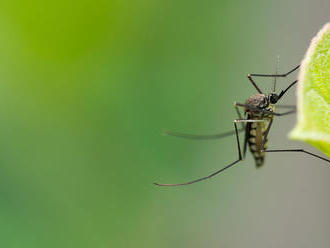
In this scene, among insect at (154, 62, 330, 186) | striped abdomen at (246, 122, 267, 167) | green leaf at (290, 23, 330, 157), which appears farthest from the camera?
striped abdomen at (246, 122, 267, 167)

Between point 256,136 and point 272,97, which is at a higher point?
point 272,97

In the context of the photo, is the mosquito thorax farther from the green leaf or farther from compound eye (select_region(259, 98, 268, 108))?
the green leaf

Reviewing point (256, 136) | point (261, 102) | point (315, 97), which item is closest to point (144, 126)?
point (256, 136)

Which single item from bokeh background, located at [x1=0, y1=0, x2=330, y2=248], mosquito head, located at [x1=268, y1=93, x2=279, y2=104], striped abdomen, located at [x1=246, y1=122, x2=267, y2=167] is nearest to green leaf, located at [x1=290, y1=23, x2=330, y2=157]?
bokeh background, located at [x1=0, y1=0, x2=330, y2=248]

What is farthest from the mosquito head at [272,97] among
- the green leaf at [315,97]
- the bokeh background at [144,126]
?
the green leaf at [315,97]

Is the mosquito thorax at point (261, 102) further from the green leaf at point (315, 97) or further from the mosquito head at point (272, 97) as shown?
the green leaf at point (315, 97)

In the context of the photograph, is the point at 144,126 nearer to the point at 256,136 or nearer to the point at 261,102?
the point at 256,136
